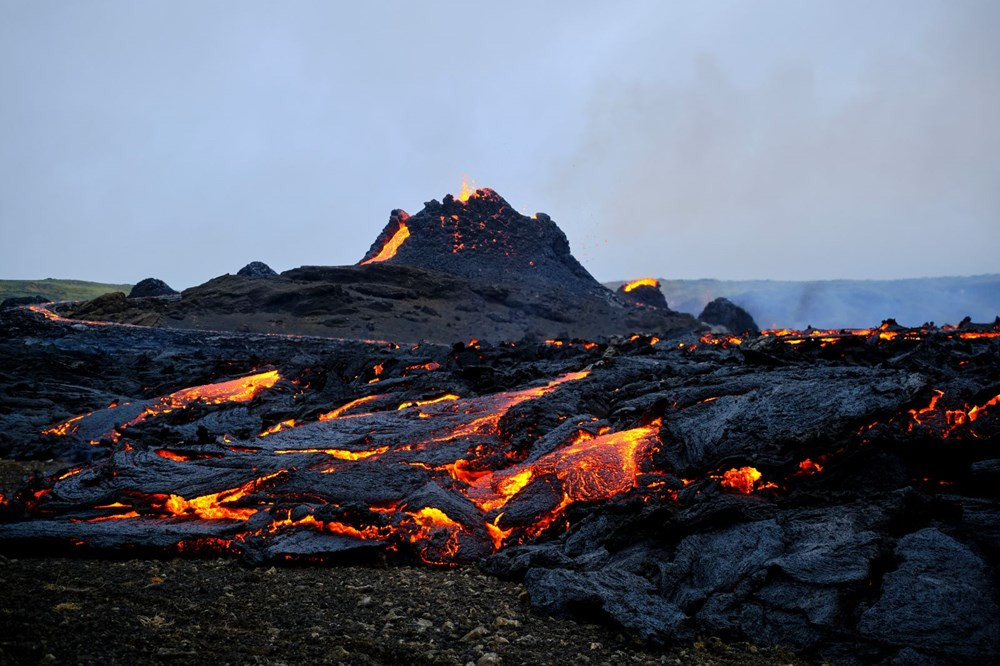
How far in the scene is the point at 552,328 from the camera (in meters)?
50.5

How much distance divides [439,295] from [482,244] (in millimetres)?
15070

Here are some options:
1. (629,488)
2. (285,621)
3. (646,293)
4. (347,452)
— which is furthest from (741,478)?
(646,293)

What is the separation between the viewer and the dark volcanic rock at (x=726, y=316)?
60.5 meters

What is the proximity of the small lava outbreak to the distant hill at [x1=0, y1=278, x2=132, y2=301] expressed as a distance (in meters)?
109

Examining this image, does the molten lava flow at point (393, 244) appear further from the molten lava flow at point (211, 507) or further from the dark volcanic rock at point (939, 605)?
the dark volcanic rock at point (939, 605)

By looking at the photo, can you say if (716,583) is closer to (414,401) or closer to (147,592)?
(147,592)

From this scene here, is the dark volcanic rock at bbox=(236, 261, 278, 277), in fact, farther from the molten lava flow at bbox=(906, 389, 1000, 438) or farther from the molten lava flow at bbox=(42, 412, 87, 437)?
the molten lava flow at bbox=(906, 389, 1000, 438)

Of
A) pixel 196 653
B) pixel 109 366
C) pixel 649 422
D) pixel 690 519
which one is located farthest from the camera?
pixel 109 366

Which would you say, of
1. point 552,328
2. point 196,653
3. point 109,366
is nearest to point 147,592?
point 196,653

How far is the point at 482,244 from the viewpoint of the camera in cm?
6544

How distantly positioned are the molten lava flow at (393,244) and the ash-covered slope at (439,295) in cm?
17


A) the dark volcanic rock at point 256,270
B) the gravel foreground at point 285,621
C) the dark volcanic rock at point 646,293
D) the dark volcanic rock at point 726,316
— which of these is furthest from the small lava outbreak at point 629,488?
the dark volcanic rock at point 646,293

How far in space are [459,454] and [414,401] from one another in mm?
4490

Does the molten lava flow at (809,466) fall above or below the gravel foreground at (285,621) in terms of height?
above
